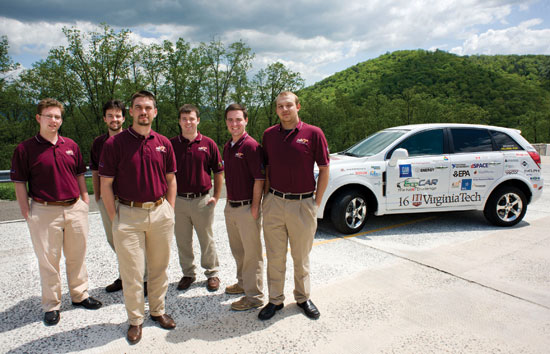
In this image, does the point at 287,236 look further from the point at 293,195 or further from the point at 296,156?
the point at 296,156

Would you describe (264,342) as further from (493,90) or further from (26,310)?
(493,90)

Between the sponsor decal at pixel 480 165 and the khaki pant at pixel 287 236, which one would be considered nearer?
the khaki pant at pixel 287 236

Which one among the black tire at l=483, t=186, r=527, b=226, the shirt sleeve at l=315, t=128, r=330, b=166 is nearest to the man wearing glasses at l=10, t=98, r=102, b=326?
the shirt sleeve at l=315, t=128, r=330, b=166

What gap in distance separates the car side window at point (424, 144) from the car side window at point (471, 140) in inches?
12.0

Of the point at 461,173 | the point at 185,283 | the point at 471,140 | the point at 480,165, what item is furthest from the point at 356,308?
the point at 471,140

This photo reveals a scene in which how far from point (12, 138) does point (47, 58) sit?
24.7 feet

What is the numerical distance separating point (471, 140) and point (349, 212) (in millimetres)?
2615

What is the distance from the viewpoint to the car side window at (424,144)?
5785 mm

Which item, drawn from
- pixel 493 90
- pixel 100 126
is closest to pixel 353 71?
pixel 493 90

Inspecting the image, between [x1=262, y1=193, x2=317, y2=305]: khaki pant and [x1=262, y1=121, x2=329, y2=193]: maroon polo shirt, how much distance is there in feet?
0.49

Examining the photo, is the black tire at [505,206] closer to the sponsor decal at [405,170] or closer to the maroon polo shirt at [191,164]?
the sponsor decal at [405,170]

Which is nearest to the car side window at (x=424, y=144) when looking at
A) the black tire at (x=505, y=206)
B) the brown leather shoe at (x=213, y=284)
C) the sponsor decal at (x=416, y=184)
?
the sponsor decal at (x=416, y=184)

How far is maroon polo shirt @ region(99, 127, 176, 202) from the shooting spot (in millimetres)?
2775

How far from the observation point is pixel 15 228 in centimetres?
655
